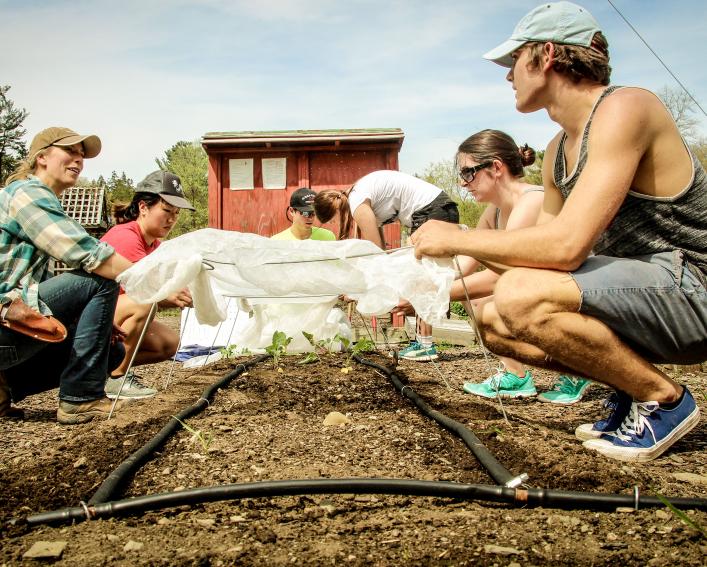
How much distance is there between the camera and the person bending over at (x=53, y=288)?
2.54 m

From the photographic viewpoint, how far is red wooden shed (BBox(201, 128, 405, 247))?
799 centimetres

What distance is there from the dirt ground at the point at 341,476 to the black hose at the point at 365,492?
0.03 meters

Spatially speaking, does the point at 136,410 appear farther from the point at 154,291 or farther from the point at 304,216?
the point at 304,216

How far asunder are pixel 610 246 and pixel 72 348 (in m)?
2.32

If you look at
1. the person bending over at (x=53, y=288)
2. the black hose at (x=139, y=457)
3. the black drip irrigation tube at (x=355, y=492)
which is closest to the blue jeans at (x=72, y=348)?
the person bending over at (x=53, y=288)

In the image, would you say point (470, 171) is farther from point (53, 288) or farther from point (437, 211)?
point (53, 288)

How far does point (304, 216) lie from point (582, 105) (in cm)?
329

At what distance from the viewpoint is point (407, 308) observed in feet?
10.5

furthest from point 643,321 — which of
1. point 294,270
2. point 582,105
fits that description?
point 294,270

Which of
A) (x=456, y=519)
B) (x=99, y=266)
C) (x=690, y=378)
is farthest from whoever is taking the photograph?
(x=690, y=378)

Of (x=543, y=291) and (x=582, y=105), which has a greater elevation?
(x=582, y=105)

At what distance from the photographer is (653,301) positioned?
72.4 inches

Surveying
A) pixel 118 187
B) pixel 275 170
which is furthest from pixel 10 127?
pixel 275 170

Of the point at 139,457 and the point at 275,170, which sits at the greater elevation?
the point at 275,170
